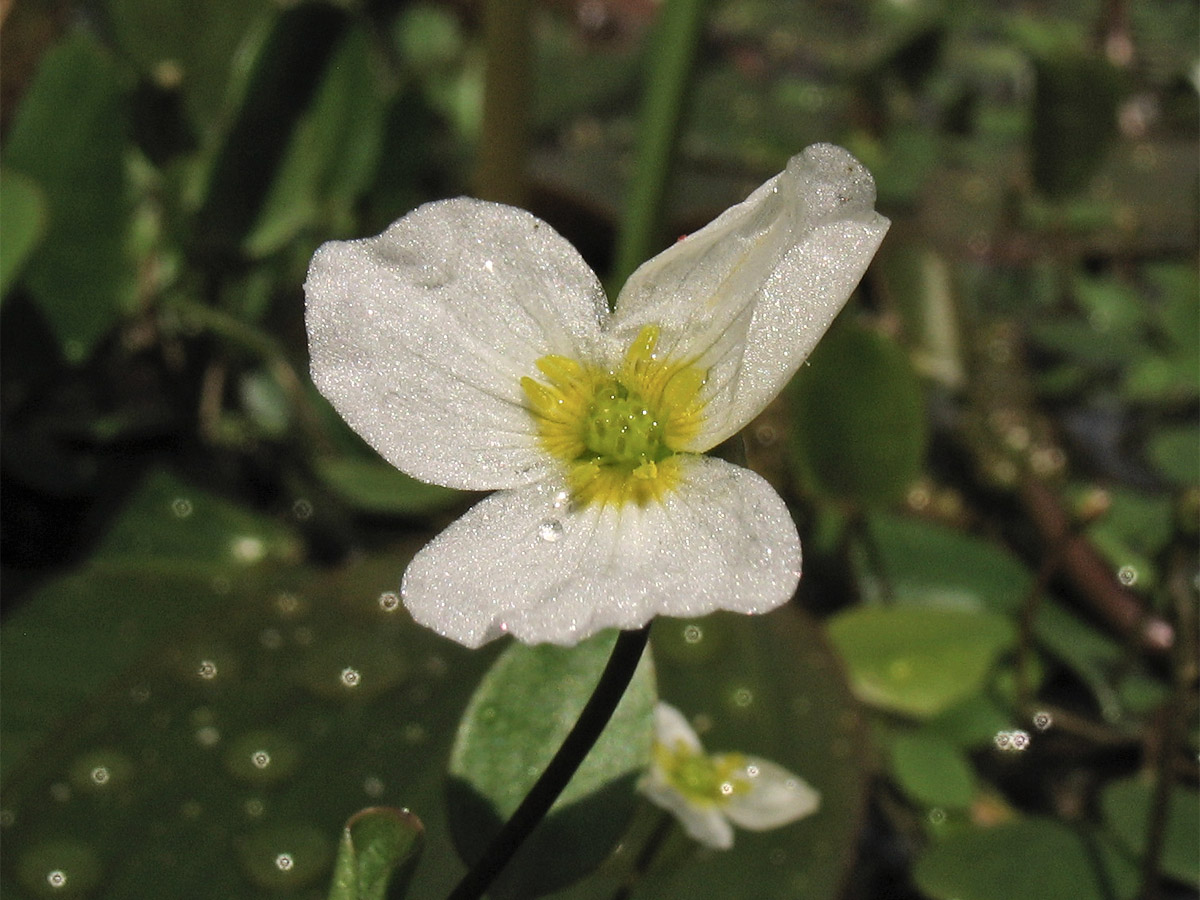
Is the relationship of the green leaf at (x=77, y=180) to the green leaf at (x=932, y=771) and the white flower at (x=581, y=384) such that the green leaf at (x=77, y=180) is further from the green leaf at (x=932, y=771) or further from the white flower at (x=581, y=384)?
the green leaf at (x=932, y=771)

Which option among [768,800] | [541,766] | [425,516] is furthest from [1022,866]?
[425,516]

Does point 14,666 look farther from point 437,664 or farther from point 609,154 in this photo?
point 609,154

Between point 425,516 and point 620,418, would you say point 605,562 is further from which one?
point 425,516

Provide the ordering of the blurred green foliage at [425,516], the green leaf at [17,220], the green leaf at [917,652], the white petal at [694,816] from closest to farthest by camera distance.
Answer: the white petal at [694,816]
the blurred green foliage at [425,516]
the green leaf at [17,220]
the green leaf at [917,652]

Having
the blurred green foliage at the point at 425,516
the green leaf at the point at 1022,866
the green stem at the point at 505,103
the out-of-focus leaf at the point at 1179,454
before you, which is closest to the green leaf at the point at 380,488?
the blurred green foliage at the point at 425,516

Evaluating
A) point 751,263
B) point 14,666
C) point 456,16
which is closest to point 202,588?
point 14,666

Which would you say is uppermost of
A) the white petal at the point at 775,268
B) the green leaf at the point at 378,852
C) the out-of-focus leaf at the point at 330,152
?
the white petal at the point at 775,268

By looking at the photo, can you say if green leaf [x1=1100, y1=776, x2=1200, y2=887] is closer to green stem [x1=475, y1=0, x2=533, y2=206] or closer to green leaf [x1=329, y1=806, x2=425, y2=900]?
green leaf [x1=329, y1=806, x2=425, y2=900]
